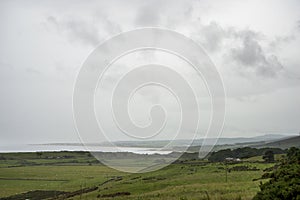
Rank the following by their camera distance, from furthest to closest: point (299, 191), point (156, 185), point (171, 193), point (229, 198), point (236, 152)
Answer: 1. point (236, 152)
2. point (156, 185)
3. point (171, 193)
4. point (229, 198)
5. point (299, 191)

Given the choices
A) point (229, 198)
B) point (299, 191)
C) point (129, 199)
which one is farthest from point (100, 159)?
point (299, 191)

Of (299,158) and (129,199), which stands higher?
(299,158)

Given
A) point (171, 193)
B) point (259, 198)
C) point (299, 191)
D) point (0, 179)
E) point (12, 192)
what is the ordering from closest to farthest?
point (299, 191) → point (259, 198) → point (171, 193) → point (12, 192) → point (0, 179)

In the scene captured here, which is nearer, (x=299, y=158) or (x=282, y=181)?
(x=282, y=181)

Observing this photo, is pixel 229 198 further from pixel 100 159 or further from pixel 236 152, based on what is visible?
pixel 100 159

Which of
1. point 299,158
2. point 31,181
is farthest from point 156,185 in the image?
point 31,181

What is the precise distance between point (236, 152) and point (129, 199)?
274ft

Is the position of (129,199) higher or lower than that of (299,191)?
lower

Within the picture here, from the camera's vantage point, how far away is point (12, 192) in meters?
60.8

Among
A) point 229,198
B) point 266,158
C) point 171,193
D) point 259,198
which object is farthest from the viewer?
point 266,158

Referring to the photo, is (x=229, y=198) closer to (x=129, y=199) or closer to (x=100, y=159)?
(x=129, y=199)

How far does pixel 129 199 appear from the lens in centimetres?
3266

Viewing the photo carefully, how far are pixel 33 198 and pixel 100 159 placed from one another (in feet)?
294

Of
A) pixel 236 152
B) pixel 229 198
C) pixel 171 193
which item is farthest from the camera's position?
pixel 236 152
